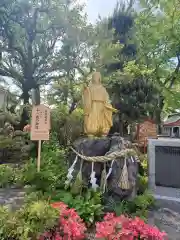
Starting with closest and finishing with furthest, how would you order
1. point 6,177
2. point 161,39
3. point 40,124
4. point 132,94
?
point 40,124, point 6,177, point 132,94, point 161,39

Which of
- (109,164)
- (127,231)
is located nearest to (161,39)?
(109,164)

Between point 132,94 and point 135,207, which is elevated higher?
point 132,94

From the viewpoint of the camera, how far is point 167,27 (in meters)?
12.2

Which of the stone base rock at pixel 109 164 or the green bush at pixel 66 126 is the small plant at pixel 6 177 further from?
the green bush at pixel 66 126

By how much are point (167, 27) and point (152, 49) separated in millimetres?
1351

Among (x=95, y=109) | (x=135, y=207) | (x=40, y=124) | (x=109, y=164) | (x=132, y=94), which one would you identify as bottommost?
(x=135, y=207)

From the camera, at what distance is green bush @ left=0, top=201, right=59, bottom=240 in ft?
8.50

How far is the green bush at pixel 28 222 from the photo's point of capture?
8.50 ft

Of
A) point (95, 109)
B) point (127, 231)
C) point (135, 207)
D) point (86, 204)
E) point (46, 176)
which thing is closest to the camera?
point (127, 231)

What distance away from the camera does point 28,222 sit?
270 cm

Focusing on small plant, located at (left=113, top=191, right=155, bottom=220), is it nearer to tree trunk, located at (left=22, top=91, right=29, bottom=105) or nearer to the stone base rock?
the stone base rock

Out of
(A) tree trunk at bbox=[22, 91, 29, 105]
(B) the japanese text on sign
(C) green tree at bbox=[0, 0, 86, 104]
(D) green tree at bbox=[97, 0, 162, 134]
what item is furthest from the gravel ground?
(A) tree trunk at bbox=[22, 91, 29, 105]

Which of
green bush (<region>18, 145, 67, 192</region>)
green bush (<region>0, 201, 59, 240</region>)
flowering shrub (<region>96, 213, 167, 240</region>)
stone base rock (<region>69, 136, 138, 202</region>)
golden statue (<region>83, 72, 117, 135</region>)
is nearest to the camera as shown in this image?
flowering shrub (<region>96, 213, 167, 240</region>)

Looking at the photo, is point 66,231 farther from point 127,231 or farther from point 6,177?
point 6,177
